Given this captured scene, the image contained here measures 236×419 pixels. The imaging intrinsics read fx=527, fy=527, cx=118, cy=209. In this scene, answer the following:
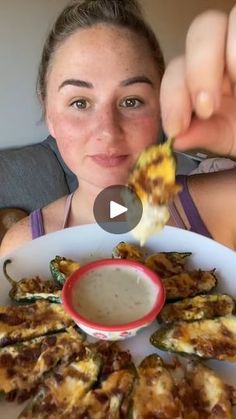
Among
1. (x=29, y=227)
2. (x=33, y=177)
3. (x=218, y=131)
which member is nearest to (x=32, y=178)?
(x=33, y=177)

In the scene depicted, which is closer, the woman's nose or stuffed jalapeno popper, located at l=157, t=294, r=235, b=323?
stuffed jalapeno popper, located at l=157, t=294, r=235, b=323

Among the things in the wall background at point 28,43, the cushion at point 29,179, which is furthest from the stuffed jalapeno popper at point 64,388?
the wall background at point 28,43

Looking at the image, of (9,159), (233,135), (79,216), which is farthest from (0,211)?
(233,135)

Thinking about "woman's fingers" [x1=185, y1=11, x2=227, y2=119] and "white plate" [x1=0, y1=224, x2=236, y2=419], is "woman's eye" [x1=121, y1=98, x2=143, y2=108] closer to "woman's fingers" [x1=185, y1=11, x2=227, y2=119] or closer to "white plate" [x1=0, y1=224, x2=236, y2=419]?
"white plate" [x1=0, y1=224, x2=236, y2=419]

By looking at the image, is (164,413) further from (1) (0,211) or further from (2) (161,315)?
(1) (0,211)

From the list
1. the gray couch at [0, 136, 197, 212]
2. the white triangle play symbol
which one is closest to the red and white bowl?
the white triangle play symbol

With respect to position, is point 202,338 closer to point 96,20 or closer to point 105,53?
point 105,53
